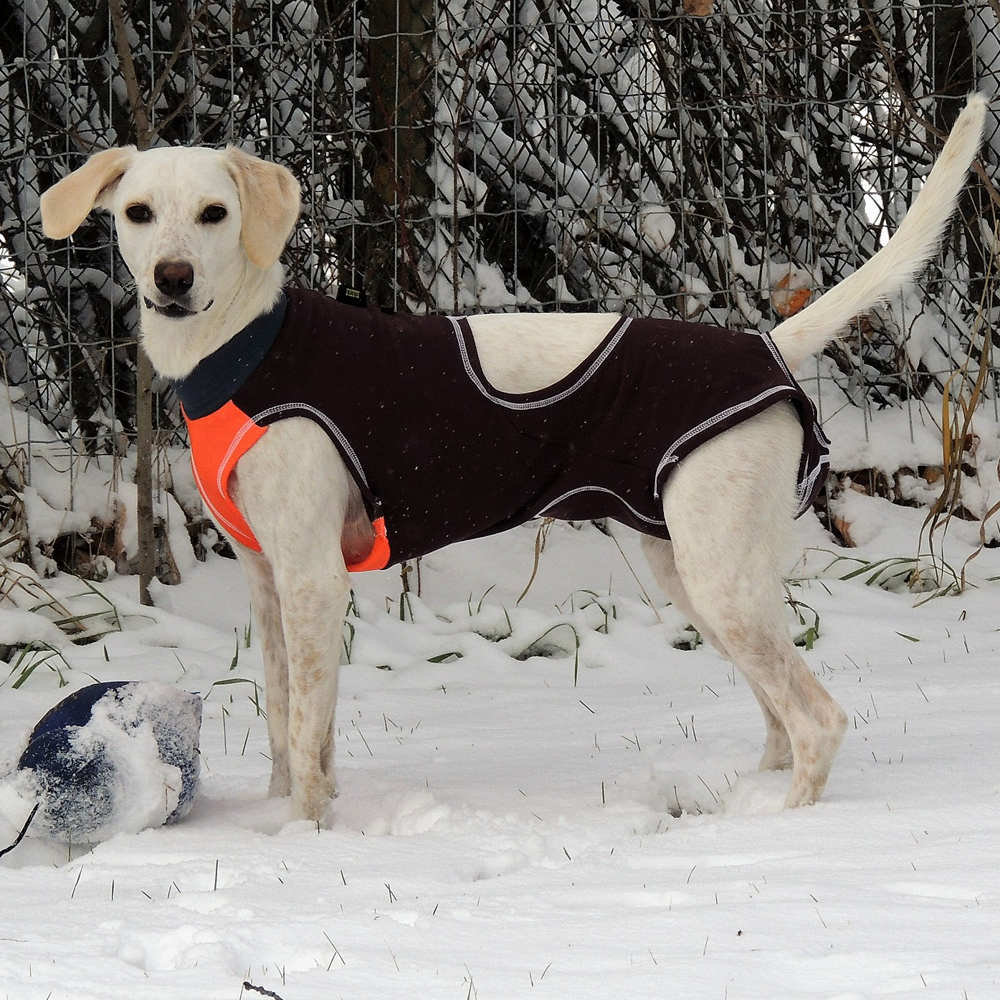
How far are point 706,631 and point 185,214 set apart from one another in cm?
150

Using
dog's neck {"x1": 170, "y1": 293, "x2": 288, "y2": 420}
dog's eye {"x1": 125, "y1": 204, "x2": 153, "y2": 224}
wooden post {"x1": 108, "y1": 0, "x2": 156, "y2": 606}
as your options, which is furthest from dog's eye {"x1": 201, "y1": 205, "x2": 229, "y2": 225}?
wooden post {"x1": 108, "y1": 0, "x2": 156, "y2": 606}

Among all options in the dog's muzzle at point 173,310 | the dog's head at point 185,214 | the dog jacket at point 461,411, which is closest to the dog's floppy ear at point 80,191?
the dog's head at point 185,214

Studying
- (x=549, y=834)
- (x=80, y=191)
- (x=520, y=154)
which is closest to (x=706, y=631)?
(x=549, y=834)

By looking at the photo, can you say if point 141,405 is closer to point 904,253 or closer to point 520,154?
point 520,154

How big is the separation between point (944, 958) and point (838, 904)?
0.26 metres

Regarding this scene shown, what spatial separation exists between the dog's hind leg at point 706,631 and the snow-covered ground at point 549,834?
0.24 feet

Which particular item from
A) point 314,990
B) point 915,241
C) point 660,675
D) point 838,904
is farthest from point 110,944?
point 660,675

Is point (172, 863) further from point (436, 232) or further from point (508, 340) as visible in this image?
point (436, 232)

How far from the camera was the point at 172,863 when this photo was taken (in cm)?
219

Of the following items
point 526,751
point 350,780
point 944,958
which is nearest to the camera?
point 944,958

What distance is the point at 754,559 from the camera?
8.36 ft

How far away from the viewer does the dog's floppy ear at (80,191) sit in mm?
2613

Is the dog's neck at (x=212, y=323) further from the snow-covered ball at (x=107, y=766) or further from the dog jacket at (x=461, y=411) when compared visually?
the snow-covered ball at (x=107, y=766)

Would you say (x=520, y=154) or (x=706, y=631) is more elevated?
(x=520, y=154)
